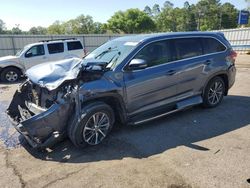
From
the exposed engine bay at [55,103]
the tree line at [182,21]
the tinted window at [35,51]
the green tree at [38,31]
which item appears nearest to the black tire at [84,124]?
the exposed engine bay at [55,103]

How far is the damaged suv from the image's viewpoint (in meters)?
4.35

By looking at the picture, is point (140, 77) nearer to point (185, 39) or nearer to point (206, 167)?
point (185, 39)

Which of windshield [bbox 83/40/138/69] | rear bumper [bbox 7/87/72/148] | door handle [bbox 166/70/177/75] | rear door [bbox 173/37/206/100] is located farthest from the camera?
rear door [bbox 173/37/206/100]

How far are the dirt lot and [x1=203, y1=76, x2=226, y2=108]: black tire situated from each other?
1.91 ft

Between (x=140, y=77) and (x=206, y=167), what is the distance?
2010 mm

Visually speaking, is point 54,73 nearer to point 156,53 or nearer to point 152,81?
point 152,81

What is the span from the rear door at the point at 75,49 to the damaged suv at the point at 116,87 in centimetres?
873

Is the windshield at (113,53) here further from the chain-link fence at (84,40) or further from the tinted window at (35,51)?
the chain-link fence at (84,40)

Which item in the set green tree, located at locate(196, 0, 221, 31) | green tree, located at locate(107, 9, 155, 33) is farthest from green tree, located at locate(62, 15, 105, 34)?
green tree, located at locate(196, 0, 221, 31)

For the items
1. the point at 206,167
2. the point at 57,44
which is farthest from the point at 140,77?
the point at 57,44

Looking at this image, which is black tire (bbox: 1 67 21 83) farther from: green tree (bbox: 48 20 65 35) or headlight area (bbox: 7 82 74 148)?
green tree (bbox: 48 20 65 35)

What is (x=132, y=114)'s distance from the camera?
5039 millimetres

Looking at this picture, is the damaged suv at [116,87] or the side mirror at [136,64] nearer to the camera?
the damaged suv at [116,87]

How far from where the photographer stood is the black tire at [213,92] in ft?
20.7
